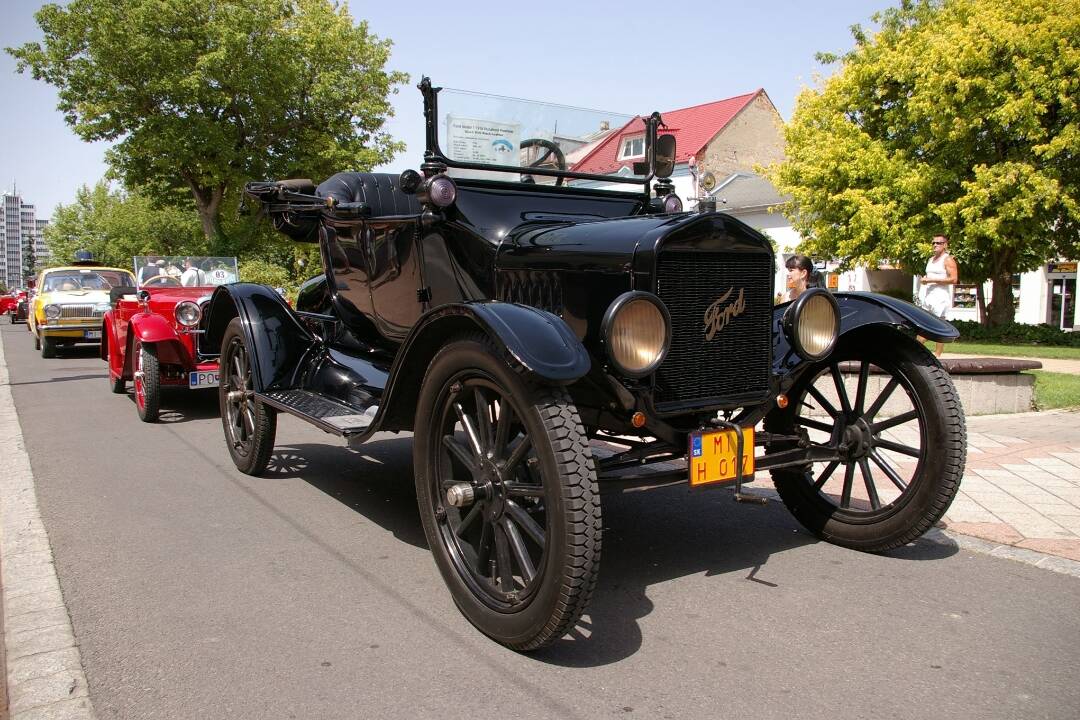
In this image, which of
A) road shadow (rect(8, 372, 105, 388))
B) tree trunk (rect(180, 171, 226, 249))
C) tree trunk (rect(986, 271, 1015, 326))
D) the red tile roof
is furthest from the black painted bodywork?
the red tile roof

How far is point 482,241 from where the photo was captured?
398cm

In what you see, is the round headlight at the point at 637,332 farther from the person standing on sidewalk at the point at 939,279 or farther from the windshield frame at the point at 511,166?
the person standing on sidewalk at the point at 939,279

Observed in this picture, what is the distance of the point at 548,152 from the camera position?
4.66m

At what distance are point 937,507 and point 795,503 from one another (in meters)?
0.80

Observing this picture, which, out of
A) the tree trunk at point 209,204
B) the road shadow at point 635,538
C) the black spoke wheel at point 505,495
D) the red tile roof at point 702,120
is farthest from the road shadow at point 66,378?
the red tile roof at point 702,120

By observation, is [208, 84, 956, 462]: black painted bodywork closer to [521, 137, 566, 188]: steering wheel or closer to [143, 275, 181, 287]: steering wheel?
[521, 137, 566, 188]: steering wheel

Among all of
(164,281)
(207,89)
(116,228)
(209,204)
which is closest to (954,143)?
(164,281)

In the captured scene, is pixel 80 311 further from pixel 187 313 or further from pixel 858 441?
pixel 858 441

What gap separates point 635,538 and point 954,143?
1705cm

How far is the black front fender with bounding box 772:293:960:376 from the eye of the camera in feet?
→ 11.9

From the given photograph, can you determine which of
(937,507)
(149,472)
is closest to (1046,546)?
(937,507)

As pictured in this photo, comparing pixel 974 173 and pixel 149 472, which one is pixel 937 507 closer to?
pixel 149 472

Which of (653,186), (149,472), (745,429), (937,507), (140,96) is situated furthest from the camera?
(140,96)

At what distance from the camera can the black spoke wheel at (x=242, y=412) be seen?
5.30 metres
